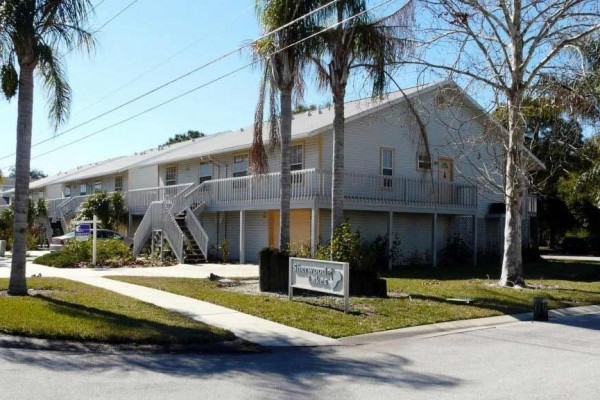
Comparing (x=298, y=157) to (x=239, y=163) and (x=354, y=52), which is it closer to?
(x=239, y=163)

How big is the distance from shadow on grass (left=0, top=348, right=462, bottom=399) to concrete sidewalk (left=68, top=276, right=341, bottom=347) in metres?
0.82

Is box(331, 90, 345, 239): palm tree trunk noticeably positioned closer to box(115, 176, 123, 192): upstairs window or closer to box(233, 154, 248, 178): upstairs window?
box(233, 154, 248, 178): upstairs window

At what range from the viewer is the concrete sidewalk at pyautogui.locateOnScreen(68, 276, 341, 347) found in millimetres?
10258

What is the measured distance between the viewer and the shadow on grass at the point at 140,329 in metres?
9.66

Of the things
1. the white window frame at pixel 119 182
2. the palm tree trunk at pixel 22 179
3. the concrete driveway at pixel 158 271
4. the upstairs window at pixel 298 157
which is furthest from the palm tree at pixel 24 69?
the white window frame at pixel 119 182

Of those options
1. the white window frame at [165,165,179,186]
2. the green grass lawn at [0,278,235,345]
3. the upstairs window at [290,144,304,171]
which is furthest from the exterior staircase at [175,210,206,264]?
the green grass lawn at [0,278,235,345]

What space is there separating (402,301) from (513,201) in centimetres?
570

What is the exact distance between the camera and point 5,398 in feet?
21.4

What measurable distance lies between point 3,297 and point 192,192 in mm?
14734

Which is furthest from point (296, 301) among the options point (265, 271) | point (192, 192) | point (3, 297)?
point (192, 192)

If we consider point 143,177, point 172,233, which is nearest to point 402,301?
point 172,233

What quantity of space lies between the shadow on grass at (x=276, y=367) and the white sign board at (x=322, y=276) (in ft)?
10.2

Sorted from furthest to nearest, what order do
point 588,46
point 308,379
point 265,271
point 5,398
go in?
1. point 588,46
2. point 265,271
3. point 308,379
4. point 5,398

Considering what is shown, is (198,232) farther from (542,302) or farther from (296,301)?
(542,302)
